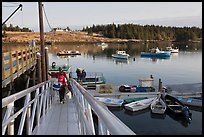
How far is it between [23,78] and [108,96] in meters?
8.28

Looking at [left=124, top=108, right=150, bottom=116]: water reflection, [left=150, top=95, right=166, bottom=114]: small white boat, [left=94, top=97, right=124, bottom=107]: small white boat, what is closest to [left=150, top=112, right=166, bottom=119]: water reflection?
[left=150, top=95, right=166, bottom=114]: small white boat

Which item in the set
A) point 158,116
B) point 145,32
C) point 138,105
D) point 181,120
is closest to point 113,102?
point 138,105

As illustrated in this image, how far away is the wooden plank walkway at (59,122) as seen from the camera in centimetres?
592

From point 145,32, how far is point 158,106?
16066 centimetres

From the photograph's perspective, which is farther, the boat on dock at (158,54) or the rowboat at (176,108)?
the boat on dock at (158,54)

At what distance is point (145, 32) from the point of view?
180375 mm

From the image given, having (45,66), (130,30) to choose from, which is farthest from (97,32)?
(45,66)

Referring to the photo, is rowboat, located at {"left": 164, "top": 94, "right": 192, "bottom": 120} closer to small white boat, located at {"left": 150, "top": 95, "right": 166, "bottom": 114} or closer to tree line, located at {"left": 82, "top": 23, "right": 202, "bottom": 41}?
small white boat, located at {"left": 150, "top": 95, "right": 166, "bottom": 114}

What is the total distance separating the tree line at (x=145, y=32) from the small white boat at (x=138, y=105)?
15233cm

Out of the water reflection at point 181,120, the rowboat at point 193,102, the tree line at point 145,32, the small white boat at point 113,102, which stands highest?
the tree line at point 145,32

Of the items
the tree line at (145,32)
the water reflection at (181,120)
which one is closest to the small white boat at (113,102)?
the water reflection at (181,120)

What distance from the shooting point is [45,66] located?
1546cm

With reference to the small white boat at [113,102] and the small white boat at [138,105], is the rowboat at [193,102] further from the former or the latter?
the small white boat at [113,102]

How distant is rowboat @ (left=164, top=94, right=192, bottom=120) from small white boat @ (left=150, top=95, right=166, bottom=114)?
419 millimetres
